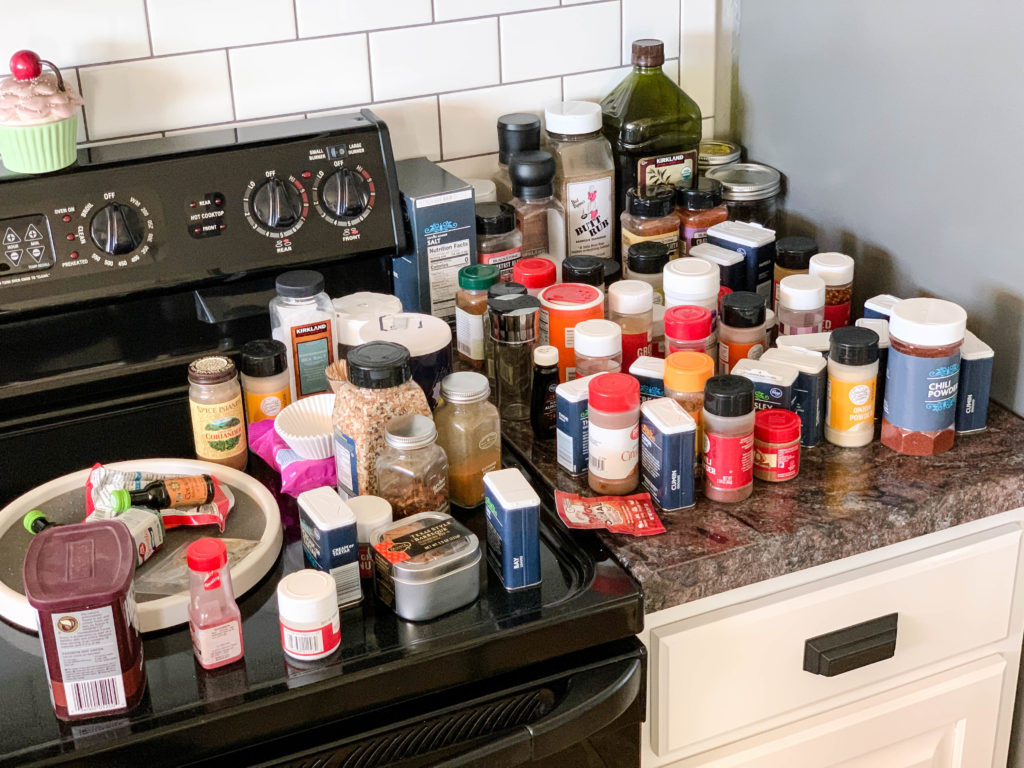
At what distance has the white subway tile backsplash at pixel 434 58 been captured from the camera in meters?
1.47

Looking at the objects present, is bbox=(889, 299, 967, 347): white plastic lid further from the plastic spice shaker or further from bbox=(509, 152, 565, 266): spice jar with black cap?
the plastic spice shaker

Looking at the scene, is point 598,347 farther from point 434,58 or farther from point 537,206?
point 434,58

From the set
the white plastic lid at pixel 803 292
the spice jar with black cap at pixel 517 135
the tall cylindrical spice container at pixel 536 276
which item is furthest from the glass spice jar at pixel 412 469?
the spice jar with black cap at pixel 517 135

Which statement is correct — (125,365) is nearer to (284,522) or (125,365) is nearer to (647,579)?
(284,522)

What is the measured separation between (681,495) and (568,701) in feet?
0.80

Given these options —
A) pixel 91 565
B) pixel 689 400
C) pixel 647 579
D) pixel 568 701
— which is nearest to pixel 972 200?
pixel 689 400

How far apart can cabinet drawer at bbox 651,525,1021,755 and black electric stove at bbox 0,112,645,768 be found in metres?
0.07

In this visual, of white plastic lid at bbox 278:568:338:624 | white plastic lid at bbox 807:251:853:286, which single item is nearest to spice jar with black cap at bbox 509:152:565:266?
white plastic lid at bbox 807:251:853:286

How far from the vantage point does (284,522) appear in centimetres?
112

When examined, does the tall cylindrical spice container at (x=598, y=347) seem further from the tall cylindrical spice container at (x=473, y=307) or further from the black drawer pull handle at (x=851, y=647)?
the black drawer pull handle at (x=851, y=647)

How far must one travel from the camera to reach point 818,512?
43.9 inches

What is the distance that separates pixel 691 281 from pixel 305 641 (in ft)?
1.96

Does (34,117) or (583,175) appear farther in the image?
(583,175)

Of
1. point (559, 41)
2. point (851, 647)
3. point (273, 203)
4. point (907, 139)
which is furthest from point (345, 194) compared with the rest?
point (851, 647)
